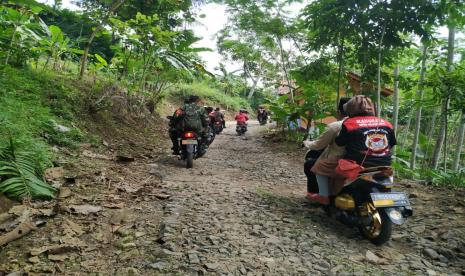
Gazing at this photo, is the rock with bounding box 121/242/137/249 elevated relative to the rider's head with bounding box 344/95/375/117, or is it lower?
lower

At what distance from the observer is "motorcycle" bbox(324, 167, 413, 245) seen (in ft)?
11.6

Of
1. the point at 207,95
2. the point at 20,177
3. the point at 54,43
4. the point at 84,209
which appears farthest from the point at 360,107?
the point at 207,95

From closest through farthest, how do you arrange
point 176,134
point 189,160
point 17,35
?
point 17,35
point 189,160
point 176,134

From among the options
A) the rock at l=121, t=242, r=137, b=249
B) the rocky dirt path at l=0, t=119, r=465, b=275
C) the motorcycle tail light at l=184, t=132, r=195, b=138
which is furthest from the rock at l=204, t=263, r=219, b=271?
the motorcycle tail light at l=184, t=132, r=195, b=138

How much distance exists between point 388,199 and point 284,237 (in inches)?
46.7

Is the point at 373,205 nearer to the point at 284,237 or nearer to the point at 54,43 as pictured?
the point at 284,237

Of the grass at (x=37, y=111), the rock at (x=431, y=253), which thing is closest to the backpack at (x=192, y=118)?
the grass at (x=37, y=111)

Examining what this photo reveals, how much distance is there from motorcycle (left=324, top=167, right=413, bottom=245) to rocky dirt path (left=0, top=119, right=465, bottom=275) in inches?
6.8

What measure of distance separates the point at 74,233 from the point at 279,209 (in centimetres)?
267

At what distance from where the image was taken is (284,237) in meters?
3.69

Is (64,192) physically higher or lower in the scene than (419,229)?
higher

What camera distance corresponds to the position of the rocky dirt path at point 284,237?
9.96 ft

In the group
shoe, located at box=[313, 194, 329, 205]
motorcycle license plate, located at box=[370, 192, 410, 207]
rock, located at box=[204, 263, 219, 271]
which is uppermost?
motorcycle license plate, located at box=[370, 192, 410, 207]

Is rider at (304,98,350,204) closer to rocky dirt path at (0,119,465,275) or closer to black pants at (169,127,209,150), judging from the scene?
rocky dirt path at (0,119,465,275)
